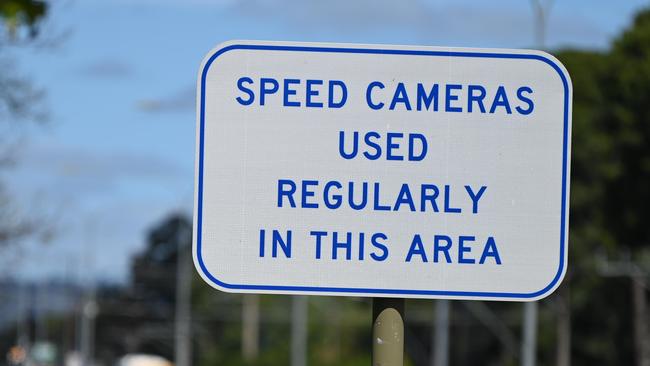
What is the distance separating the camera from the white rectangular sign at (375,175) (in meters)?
3.83

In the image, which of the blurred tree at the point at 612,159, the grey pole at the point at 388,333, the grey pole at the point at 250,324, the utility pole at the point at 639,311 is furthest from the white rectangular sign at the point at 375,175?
the grey pole at the point at 250,324

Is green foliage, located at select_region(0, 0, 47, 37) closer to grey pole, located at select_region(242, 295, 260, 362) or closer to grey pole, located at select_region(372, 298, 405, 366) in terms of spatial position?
grey pole, located at select_region(372, 298, 405, 366)

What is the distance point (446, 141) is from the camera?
3867 mm

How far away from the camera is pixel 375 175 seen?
12.6 ft

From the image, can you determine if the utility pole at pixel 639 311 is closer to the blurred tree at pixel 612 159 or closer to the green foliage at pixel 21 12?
the blurred tree at pixel 612 159

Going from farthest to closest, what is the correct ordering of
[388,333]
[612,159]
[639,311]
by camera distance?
[639,311] → [612,159] → [388,333]

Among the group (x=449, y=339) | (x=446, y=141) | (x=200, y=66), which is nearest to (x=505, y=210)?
(x=446, y=141)

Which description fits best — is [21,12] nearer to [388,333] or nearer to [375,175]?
[375,175]

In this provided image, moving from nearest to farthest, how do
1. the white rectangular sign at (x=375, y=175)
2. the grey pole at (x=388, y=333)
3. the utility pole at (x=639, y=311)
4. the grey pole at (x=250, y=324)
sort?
the white rectangular sign at (x=375, y=175) < the grey pole at (x=388, y=333) < the utility pole at (x=639, y=311) < the grey pole at (x=250, y=324)

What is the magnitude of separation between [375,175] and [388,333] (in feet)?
1.39

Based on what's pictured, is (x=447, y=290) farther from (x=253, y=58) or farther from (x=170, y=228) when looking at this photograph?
(x=170, y=228)

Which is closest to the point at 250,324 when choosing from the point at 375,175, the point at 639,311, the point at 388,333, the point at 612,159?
the point at 639,311

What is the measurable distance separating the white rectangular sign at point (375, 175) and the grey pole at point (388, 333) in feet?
0.34

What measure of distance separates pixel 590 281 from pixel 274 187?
177 feet
